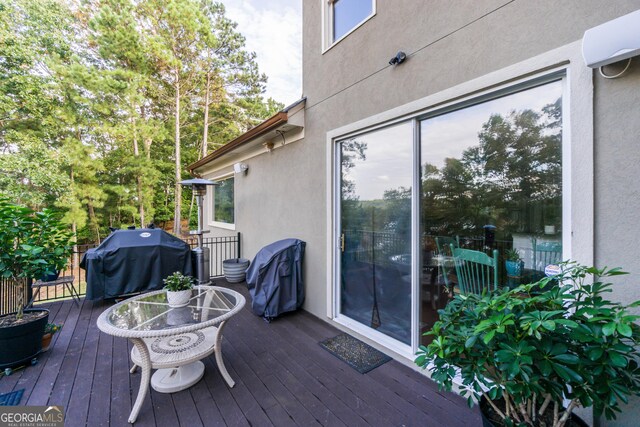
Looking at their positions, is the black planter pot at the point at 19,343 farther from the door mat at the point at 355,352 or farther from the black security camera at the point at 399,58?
the black security camera at the point at 399,58

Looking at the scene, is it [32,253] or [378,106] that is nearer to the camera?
[32,253]

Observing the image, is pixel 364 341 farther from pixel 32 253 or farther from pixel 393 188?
pixel 32 253

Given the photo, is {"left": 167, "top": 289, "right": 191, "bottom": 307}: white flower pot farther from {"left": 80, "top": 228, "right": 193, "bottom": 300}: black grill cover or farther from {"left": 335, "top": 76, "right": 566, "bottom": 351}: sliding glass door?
{"left": 80, "top": 228, "right": 193, "bottom": 300}: black grill cover

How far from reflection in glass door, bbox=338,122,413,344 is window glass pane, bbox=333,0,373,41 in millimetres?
1366

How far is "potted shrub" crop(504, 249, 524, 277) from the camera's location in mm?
1956

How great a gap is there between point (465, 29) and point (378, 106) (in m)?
0.95

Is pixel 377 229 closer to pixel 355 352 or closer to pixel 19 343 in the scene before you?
pixel 355 352

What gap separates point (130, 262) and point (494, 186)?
16.0ft

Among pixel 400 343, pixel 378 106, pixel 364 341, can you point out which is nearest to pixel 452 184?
pixel 378 106

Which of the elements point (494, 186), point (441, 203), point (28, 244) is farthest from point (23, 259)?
point (494, 186)

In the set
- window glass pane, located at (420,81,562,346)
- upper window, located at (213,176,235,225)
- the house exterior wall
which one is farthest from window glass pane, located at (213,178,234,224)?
window glass pane, located at (420,81,562,346)

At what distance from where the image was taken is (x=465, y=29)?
2.14 metres

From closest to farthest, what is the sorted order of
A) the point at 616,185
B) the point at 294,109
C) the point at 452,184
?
1. the point at 616,185
2. the point at 452,184
3. the point at 294,109

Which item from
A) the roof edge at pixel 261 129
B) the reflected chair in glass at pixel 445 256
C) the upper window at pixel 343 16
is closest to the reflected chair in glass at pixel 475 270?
the reflected chair in glass at pixel 445 256
